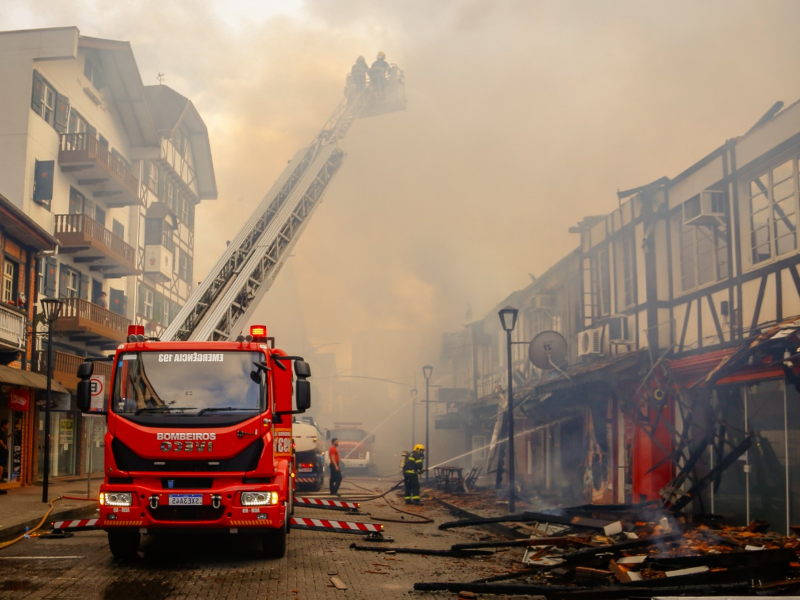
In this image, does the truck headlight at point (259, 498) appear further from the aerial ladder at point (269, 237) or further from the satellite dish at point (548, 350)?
the satellite dish at point (548, 350)

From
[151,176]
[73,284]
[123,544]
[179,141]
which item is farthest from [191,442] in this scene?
[179,141]

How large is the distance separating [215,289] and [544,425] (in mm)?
12488

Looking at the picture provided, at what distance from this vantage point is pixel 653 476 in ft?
56.8

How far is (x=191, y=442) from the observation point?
32.4ft

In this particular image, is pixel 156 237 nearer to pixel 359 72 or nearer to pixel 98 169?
pixel 98 169

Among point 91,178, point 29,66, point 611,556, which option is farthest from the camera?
point 91,178

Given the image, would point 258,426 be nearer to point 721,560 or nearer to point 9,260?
point 721,560

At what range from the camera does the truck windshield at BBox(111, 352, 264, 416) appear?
401 inches

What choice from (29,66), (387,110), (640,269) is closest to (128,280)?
(29,66)

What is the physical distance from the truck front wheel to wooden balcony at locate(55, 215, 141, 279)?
22.0 meters

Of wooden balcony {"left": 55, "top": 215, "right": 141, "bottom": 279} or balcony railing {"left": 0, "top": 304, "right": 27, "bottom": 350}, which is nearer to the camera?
balcony railing {"left": 0, "top": 304, "right": 27, "bottom": 350}

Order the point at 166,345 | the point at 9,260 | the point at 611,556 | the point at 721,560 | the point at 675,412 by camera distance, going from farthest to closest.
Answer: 1. the point at 9,260
2. the point at 675,412
3. the point at 166,345
4. the point at 611,556
5. the point at 721,560

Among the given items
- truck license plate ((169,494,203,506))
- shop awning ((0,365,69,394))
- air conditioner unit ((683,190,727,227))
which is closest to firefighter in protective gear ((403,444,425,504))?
shop awning ((0,365,69,394))

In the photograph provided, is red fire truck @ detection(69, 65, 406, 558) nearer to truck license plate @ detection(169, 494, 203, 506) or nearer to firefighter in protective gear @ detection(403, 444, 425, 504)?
truck license plate @ detection(169, 494, 203, 506)
